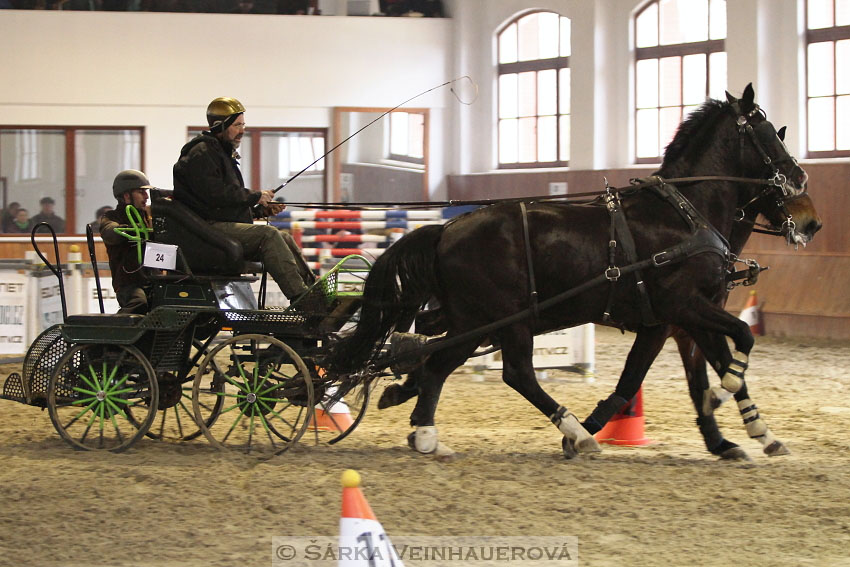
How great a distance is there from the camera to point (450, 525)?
174 inches

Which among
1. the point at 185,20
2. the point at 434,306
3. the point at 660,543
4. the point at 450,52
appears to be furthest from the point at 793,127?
the point at 660,543

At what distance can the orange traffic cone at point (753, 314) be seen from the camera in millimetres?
12562

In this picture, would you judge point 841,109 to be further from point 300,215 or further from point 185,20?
point 185,20

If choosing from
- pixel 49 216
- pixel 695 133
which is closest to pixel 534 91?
pixel 49 216

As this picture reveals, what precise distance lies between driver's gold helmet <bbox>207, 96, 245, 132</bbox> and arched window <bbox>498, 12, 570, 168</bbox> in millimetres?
9974

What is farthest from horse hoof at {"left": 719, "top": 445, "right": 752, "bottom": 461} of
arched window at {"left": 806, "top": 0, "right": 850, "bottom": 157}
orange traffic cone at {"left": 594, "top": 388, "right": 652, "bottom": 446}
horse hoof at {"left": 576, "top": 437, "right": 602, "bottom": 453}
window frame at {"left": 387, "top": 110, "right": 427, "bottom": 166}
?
window frame at {"left": 387, "top": 110, "right": 427, "bottom": 166}

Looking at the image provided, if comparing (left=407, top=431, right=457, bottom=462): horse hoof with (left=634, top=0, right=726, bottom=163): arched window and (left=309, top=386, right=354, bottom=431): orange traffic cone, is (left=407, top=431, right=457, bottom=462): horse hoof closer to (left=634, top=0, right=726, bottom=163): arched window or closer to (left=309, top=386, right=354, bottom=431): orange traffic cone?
(left=309, top=386, right=354, bottom=431): orange traffic cone

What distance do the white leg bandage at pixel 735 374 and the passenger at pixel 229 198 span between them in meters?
2.29

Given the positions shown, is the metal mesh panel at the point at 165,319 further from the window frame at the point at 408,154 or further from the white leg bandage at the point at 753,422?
the window frame at the point at 408,154

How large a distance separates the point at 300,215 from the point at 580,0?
551 centimetres

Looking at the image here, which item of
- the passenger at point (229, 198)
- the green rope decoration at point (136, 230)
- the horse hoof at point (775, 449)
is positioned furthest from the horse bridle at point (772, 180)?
the green rope decoration at point (136, 230)

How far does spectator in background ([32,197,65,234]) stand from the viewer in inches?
602

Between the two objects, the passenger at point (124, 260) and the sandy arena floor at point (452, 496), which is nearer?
the sandy arena floor at point (452, 496)

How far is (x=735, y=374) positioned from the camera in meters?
5.55
